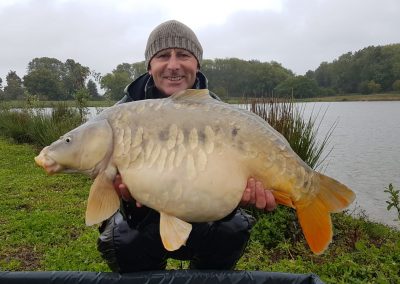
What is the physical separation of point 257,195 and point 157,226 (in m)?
0.62

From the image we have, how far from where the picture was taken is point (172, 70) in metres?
1.96

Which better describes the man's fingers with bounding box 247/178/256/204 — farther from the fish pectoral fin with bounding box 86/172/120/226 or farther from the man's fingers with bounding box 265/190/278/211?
the fish pectoral fin with bounding box 86/172/120/226

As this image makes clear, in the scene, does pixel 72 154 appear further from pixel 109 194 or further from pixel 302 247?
pixel 302 247

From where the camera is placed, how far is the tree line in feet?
32.1

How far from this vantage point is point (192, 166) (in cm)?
133

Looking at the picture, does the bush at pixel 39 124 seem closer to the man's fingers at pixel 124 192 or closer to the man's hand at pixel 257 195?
the man's fingers at pixel 124 192

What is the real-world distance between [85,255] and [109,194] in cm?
165

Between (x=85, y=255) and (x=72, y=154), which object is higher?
(x=72, y=154)

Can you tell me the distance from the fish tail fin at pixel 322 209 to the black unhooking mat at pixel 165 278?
0.46 metres

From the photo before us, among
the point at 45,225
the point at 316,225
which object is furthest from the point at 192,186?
the point at 45,225

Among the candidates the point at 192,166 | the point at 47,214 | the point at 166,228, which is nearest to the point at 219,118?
the point at 192,166

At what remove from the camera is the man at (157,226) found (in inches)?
73.5

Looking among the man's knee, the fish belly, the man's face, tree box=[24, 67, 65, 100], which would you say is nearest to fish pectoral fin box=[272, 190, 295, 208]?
the fish belly

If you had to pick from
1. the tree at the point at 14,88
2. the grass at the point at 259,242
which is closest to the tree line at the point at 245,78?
the tree at the point at 14,88
